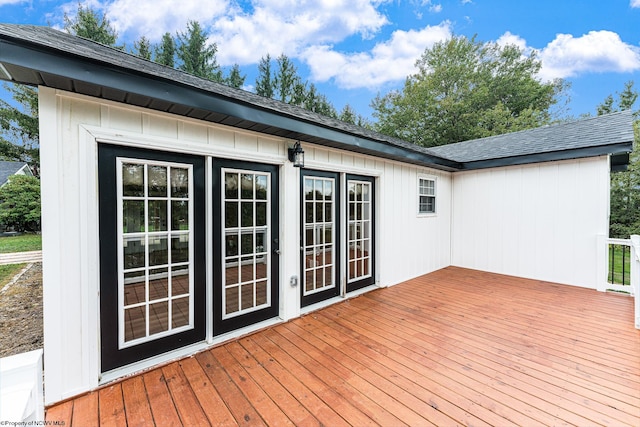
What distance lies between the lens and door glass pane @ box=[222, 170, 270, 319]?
9.71ft

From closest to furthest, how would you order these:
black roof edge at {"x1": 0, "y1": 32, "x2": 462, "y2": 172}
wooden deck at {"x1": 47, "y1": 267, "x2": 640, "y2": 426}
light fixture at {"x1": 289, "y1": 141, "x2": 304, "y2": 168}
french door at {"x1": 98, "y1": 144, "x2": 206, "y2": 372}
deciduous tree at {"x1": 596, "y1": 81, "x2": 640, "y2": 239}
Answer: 1. black roof edge at {"x1": 0, "y1": 32, "x2": 462, "y2": 172}
2. wooden deck at {"x1": 47, "y1": 267, "x2": 640, "y2": 426}
3. french door at {"x1": 98, "y1": 144, "x2": 206, "y2": 372}
4. light fixture at {"x1": 289, "y1": 141, "x2": 304, "y2": 168}
5. deciduous tree at {"x1": 596, "y1": 81, "x2": 640, "y2": 239}

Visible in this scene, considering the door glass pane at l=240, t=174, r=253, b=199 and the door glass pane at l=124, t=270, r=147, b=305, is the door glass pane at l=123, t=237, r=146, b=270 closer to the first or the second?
the door glass pane at l=124, t=270, r=147, b=305

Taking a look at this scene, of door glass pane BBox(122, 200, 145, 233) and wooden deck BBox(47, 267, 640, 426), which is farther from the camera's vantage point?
door glass pane BBox(122, 200, 145, 233)

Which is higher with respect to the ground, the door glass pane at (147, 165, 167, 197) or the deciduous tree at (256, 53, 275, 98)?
the deciduous tree at (256, 53, 275, 98)

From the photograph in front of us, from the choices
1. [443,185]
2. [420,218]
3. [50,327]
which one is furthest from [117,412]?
[443,185]

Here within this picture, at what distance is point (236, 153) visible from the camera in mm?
2939

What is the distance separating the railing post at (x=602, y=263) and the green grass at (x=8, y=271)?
10.7 m

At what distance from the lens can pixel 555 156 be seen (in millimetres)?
4887

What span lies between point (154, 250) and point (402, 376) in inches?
98.3

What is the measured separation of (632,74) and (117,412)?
26.3 m

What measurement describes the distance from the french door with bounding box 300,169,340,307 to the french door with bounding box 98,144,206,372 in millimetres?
1399

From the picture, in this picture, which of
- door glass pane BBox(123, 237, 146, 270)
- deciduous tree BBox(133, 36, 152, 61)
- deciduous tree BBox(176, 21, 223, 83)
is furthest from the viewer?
deciduous tree BBox(176, 21, 223, 83)

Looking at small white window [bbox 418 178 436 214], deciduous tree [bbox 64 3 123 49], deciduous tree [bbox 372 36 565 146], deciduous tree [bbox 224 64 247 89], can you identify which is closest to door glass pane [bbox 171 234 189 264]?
small white window [bbox 418 178 436 214]

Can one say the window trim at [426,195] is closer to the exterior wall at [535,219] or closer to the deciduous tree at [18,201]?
the exterior wall at [535,219]
